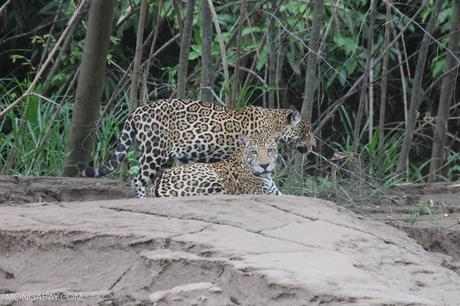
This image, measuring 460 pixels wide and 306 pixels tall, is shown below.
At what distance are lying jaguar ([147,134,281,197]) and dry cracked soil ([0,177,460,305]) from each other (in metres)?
0.87

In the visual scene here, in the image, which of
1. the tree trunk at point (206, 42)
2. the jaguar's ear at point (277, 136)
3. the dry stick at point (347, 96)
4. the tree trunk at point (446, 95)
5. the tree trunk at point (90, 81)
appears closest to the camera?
the jaguar's ear at point (277, 136)

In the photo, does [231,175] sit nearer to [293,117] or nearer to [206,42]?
[293,117]

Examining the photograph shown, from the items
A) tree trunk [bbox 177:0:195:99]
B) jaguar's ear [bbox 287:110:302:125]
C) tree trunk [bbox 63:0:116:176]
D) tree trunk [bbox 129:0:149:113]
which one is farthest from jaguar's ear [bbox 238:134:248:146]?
tree trunk [bbox 63:0:116:176]

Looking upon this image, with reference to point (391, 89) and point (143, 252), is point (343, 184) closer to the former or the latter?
point (143, 252)

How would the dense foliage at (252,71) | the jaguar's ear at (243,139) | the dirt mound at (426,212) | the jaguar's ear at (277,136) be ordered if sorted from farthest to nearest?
the dense foliage at (252,71)
the jaguar's ear at (277,136)
the jaguar's ear at (243,139)
the dirt mound at (426,212)

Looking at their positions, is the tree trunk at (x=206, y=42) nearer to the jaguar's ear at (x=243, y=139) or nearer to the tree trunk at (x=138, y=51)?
the tree trunk at (x=138, y=51)

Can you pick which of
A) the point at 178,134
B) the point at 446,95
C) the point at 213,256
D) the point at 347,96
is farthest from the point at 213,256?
the point at 446,95

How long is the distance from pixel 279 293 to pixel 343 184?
4.68 meters

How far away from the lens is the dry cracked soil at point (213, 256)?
17.3 ft

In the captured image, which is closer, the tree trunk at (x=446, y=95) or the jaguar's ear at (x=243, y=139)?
the jaguar's ear at (x=243, y=139)

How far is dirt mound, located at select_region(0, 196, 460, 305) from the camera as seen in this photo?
526cm

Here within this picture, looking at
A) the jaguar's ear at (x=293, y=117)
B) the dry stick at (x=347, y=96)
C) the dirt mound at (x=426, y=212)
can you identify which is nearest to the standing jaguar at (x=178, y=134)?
the jaguar's ear at (x=293, y=117)

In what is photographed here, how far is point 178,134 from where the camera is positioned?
9.09 metres

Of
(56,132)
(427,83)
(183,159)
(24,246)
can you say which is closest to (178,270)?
(24,246)
